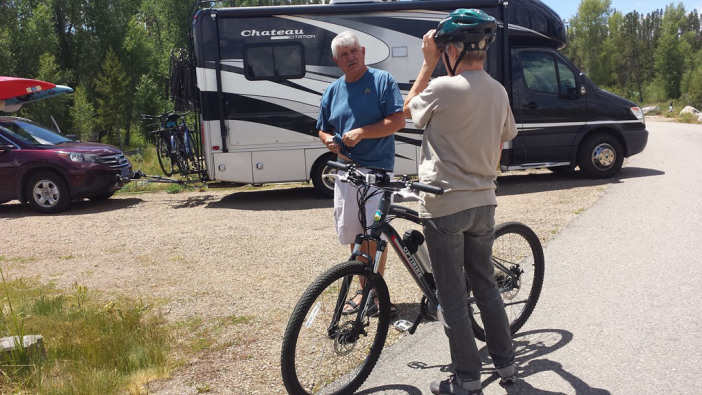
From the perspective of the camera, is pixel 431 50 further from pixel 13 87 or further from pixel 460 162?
pixel 13 87

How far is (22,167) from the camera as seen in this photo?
36.8 feet

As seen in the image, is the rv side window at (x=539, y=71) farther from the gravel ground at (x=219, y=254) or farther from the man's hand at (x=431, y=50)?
the man's hand at (x=431, y=50)

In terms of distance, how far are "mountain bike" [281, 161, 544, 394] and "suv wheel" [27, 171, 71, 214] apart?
8.93 meters

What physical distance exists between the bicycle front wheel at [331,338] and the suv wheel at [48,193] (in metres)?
9.21

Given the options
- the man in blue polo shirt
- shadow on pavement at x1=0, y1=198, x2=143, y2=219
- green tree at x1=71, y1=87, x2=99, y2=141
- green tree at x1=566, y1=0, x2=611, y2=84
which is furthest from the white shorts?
green tree at x1=566, y1=0, x2=611, y2=84

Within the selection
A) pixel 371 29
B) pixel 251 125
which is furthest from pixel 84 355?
pixel 371 29

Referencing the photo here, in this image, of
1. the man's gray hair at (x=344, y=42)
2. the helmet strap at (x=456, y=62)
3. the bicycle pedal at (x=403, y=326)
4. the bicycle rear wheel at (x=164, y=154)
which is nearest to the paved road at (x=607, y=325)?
the bicycle pedal at (x=403, y=326)

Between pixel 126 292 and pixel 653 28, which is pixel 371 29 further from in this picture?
pixel 653 28

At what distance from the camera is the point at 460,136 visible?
3.14m

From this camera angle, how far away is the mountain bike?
328 cm

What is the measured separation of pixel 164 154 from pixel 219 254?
586 centimetres

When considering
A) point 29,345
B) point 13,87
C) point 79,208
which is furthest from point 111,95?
point 29,345

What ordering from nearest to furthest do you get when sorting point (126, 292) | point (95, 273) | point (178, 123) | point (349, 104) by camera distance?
point (349, 104) < point (126, 292) < point (95, 273) < point (178, 123)

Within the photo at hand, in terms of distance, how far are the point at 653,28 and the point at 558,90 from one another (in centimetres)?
10044
